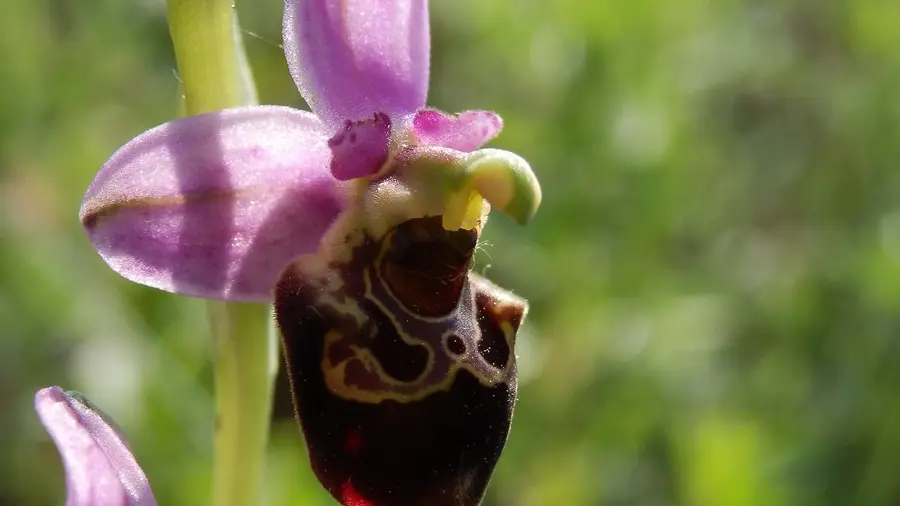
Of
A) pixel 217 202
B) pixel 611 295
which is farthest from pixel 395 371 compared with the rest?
pixel 611 295

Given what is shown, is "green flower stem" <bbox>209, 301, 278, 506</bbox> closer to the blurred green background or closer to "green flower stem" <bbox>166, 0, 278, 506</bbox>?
"green flower stem" <bbox>166, 0, 278, 506</bbox>

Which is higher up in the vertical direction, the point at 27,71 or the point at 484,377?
the point at 484,377

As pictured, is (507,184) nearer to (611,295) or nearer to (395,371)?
(395,371)

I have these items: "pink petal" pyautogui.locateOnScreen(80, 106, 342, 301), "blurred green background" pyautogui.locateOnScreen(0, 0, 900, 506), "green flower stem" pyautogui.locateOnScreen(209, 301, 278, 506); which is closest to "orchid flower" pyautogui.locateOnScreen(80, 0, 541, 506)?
"pink petal" pyautogui.locateOnScreen(80, 106, 342, 301)

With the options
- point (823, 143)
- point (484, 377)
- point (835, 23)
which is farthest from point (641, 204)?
point (835, 23)

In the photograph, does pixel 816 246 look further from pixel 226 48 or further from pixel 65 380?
pixel 226 48

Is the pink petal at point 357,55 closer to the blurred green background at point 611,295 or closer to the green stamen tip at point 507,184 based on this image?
the green stamen tip at point 507,184

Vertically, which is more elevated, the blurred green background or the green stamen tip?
the green stamen tip
